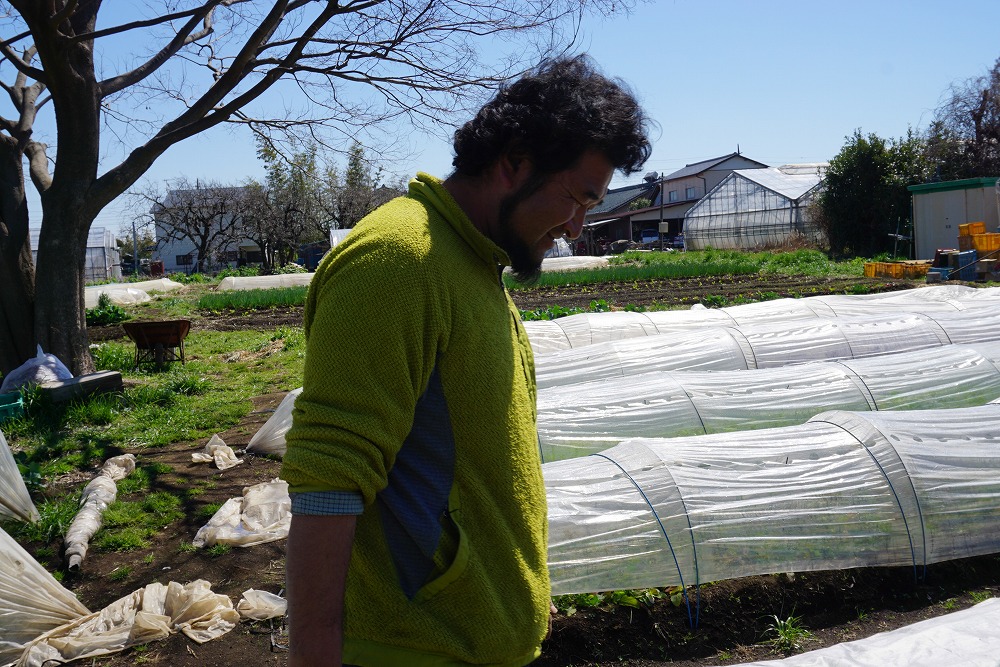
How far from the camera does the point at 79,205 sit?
8.01 m

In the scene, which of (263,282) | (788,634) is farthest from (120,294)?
(788,634)

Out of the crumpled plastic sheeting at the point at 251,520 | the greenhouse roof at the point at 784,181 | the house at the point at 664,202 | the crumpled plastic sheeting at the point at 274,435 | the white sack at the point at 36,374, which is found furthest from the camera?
the house at the point at 664,202

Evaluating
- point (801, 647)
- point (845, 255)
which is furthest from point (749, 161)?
point (801, 647)

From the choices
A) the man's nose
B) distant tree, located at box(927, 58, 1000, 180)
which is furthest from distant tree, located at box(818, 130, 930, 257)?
the man's nose

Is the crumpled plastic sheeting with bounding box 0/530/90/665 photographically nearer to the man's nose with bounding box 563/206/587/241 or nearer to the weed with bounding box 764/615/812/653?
the man's nose with bounding box 563/206/587/241

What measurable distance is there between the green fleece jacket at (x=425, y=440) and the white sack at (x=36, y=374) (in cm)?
748

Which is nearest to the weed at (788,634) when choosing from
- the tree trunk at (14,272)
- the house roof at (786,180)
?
the tree trunk at (14,272)

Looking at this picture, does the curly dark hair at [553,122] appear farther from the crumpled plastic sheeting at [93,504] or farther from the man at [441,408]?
the crumpled plastic sheeting at [93,504]

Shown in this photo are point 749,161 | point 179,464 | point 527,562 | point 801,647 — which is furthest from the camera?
point 749,161

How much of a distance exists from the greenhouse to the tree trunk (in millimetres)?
26073

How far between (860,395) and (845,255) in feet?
73.0

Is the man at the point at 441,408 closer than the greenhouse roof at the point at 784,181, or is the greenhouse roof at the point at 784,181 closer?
the man at the point at 441,408

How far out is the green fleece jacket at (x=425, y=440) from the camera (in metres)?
1.06

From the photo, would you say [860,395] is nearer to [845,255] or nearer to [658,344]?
[658,344]
